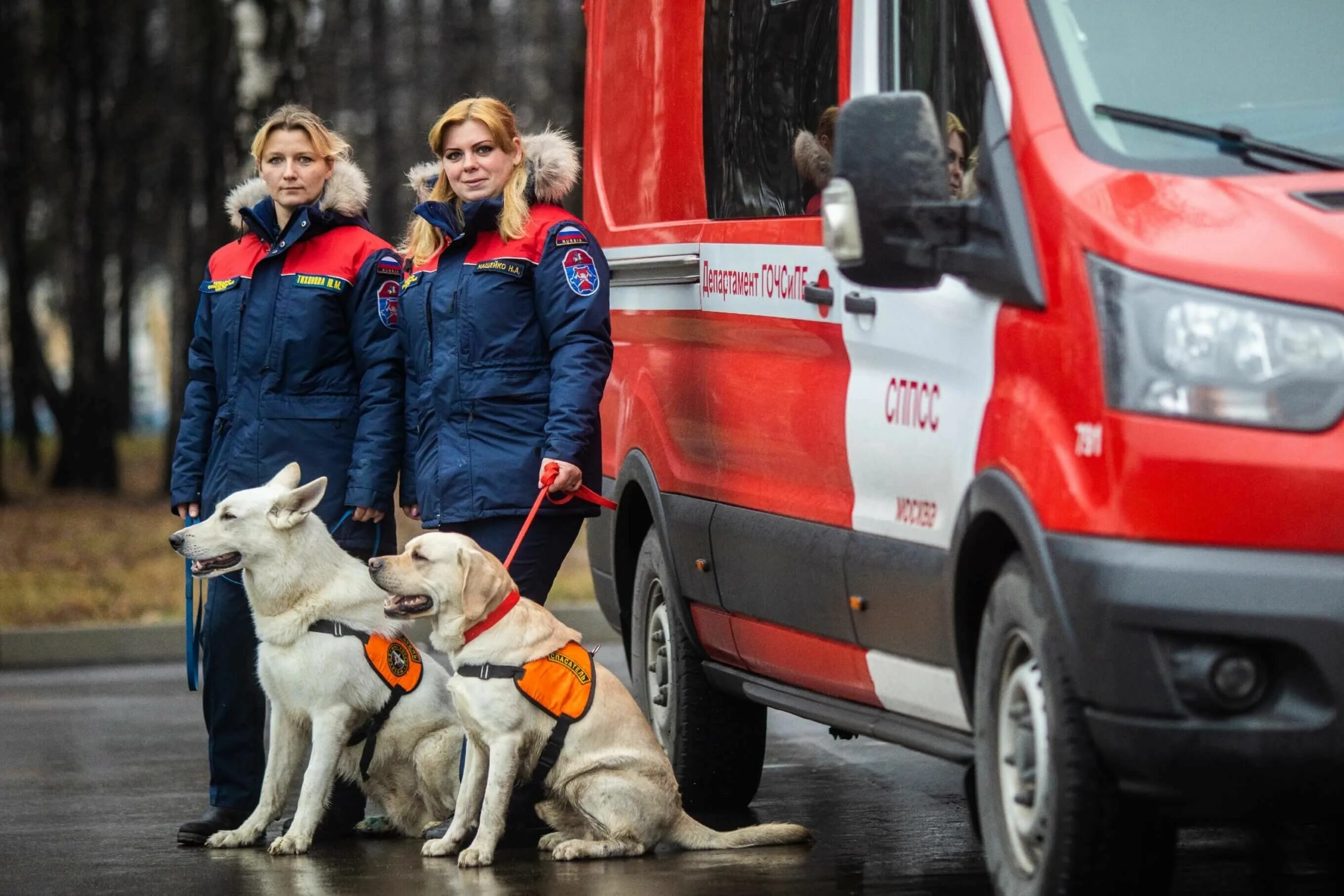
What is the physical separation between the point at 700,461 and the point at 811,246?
1020mm

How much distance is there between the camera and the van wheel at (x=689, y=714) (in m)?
6.64

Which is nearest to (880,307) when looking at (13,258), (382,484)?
(382,484)

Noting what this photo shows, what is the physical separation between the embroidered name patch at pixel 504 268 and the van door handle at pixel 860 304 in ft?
4.93

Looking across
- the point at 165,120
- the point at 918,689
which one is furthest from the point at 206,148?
the point at 918,689

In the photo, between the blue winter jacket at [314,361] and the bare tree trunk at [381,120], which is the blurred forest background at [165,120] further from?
the blue winter jacket at [314,361]

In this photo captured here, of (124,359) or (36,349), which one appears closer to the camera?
(36,349)

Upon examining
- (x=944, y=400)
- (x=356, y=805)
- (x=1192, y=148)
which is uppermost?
(x=1192, y=148)

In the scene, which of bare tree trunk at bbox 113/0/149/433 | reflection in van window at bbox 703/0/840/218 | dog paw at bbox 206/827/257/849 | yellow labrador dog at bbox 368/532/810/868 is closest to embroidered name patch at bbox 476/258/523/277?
reflection in van window at bbox 703/0/840/218

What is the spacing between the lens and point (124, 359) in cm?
3822

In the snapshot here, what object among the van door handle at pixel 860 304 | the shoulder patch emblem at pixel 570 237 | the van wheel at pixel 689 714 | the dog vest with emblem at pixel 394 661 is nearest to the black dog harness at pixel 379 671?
the dog vest with emblem at pixel 394 661

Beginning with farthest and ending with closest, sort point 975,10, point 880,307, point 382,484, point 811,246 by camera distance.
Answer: point 382,484 → point 811,246 → point 880,307 → point 975,10

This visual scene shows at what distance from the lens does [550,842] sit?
20.1ft

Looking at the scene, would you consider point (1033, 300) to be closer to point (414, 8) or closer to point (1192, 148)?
point (1192, 148)

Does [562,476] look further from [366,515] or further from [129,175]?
[129,175]
